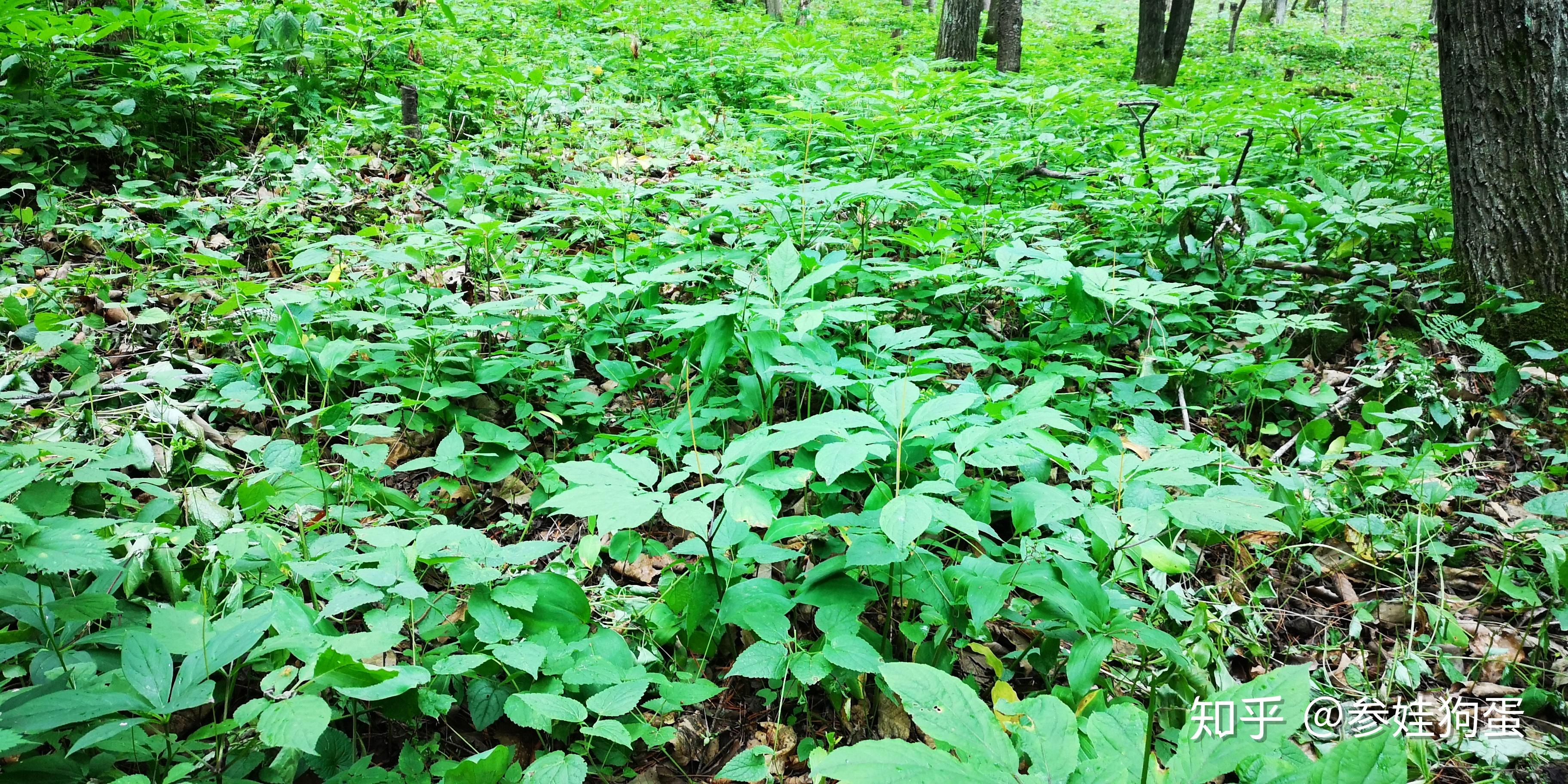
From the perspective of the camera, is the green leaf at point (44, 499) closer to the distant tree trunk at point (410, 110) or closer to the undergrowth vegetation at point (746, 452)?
the undergrowth vegetation at point (746, 452)

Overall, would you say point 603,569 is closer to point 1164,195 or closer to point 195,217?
point 1164,195

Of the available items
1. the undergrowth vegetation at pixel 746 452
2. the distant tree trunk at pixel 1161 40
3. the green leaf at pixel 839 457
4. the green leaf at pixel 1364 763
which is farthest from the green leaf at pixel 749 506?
the distant tree trunk at pixel 1161 40

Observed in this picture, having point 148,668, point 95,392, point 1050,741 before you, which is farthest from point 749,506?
point 95,392

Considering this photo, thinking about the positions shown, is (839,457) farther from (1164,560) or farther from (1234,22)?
(1234,22)

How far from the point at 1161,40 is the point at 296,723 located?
1085 centimetres

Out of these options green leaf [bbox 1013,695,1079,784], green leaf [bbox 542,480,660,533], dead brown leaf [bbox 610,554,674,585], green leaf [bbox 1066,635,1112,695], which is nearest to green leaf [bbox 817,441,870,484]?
green leaf [bbox 542,480,660,533]

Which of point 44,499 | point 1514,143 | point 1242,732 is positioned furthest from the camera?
point 1514,143

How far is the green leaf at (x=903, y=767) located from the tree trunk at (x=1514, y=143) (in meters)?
3.37

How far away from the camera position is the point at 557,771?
52.2 inches

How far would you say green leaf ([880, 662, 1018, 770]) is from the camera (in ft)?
3.07

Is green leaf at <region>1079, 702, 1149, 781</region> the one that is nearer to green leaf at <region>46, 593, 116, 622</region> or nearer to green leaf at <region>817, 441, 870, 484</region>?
green leaf at <region>817, 441, 870, 484</region>

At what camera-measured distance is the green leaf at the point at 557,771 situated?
1305 mm

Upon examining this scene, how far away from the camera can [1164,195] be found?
336cm

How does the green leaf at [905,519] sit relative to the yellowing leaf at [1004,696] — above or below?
above
